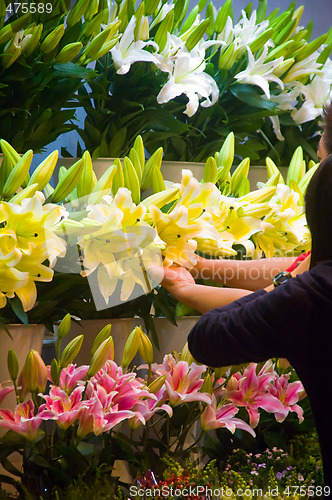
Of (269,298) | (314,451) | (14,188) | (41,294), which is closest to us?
(269,298)

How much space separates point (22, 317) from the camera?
3.03 feet

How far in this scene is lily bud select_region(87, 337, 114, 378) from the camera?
0.93m

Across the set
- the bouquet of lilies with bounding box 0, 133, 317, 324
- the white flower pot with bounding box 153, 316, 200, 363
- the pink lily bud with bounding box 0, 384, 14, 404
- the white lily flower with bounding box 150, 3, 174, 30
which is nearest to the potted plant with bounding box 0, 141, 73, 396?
the bouquet of lilies with bounding box 0, 133, 317, 324

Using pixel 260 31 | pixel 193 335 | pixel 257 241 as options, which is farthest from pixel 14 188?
Result: pixel 260 31

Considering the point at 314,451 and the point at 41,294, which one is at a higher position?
the point at 41,294

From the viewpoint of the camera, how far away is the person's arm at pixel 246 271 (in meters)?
1.13

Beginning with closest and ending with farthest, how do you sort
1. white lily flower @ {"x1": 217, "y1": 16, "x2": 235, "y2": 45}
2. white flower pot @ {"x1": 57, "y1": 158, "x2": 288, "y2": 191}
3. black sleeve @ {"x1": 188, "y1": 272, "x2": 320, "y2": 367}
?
black sleeve @ {"x1": 188, "y1": 272, "x2": 320, "y2": 367}, white flower pot @ {"x1": 57, "y1": 158, "x2": 288, "y2": 191}, white lily flower @ {"x1": 217, "y1": 16, "x2": 235, "y2": 45}

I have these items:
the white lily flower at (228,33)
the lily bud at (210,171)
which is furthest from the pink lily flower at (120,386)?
the white lily flower at (228,33)

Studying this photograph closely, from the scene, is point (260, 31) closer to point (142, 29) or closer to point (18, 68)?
point (142, 29)

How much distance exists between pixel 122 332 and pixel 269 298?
19.5 inches

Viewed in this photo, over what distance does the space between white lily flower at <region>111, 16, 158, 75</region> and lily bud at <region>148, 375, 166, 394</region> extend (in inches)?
21.5

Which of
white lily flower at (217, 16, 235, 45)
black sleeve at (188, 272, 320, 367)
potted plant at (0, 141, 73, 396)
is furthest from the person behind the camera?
white lily flower at (217, 16, 235, 45)

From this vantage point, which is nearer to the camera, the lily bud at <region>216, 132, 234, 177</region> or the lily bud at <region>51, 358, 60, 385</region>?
the lily bud at <region>51, 358, 60, 385</region>

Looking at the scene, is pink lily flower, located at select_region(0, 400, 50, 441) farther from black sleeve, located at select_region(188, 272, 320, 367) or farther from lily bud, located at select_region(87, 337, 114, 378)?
black sleeve, located at select_region(188, 272, 320, 367)
